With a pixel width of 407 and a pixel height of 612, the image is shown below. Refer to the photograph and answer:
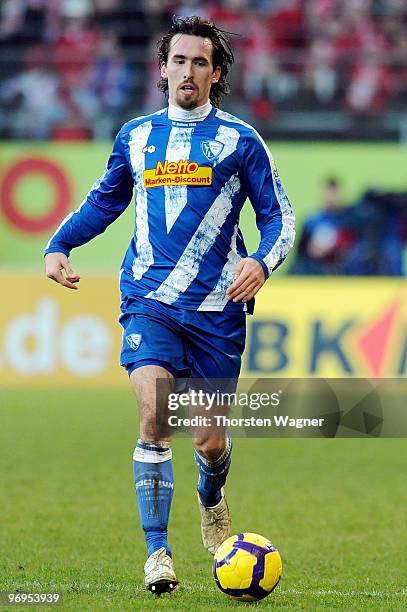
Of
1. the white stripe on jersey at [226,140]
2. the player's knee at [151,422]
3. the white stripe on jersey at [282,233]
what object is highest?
the white stripe on jersey at [226,140]

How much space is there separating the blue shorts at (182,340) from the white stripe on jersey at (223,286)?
0.04m

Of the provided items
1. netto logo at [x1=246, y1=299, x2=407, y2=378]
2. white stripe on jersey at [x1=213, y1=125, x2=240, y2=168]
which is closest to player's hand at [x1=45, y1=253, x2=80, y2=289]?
white stripe on jersey at [x1=213, y1=125, x2=240, y2=168]

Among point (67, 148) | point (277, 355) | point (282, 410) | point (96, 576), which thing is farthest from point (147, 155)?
point (67, 148)

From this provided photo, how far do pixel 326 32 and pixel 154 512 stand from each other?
47.6 feet

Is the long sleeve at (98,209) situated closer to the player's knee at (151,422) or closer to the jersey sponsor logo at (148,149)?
the jersey sponsor logo at (148,149)

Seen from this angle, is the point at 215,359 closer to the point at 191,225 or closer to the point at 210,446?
the point at 210,446

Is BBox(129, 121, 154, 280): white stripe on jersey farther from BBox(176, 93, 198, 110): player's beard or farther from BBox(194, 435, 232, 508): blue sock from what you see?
BBox(194, 435, 232, 508): blue sock

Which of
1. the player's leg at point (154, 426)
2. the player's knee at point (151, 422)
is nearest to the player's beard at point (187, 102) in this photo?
the player's leg at point (154, 426)

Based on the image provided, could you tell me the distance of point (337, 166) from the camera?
17.5 meters

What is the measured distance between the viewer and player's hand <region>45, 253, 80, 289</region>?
18.9 feet

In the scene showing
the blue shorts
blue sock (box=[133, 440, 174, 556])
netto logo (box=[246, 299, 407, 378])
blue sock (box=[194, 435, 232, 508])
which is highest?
the blue shorts

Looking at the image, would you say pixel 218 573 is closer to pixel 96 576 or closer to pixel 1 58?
pixel 96 576

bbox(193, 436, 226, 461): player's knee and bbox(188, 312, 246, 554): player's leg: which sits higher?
bbox(188, 312, 246, 554): player's leg

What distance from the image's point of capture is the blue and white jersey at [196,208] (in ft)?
18.6
